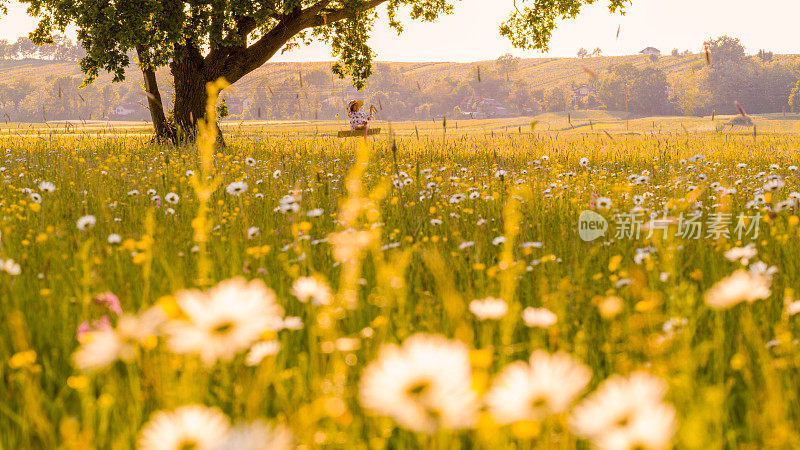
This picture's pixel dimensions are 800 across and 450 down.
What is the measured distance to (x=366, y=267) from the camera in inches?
129

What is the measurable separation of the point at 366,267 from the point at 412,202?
92.0 inches

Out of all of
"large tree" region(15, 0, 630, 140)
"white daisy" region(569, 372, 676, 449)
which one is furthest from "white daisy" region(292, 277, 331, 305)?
"large tree" region(15, 0, 630, 140)

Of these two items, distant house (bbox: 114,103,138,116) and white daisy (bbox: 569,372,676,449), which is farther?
distant house (bbox: 114,103,138,116)

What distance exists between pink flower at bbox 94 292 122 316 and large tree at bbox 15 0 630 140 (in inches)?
424

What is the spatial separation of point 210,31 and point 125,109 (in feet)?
575

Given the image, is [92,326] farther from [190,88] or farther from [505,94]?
[505,94]

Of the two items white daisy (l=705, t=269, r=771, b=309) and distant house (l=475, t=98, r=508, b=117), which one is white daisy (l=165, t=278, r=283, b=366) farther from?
distant house (l=475, t=98, r=508, b=117)

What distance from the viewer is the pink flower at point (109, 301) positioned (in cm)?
213

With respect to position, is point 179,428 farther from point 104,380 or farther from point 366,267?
point 366,267

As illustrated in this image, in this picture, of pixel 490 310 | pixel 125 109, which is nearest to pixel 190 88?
pixel 490 310

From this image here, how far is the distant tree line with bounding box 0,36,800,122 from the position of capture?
→ 3871 inches

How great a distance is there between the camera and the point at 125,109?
169 m

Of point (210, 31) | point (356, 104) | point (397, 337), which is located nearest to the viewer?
point (397, 337)

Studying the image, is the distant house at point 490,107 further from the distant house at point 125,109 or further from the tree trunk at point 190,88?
the tree trunk at point 190,88
